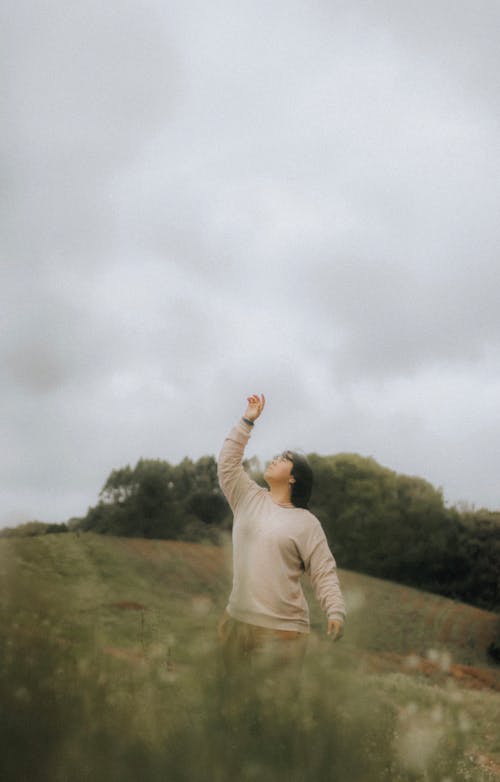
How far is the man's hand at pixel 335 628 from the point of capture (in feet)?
10.0

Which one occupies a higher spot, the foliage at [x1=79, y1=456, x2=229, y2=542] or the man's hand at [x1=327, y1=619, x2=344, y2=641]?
the foliage at [x1=79, y1=456, x2=229, y2=542]

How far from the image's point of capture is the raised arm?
365cm

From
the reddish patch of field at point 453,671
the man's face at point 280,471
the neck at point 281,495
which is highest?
the man's face at point 280,471

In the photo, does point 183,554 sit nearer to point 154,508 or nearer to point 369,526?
point 154,508

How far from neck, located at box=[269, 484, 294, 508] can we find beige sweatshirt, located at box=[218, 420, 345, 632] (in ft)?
0.10

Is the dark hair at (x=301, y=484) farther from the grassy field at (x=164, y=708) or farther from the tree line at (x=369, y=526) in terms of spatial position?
the tree line at (x=369, y=526)

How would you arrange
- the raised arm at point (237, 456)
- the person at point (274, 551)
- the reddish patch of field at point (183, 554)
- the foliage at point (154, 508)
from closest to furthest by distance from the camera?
1. the person at point (274, 551)
2. the raised arm at point (237, 456)
3. the reddish patch of field at point (183, 554)
4. the foliage at point (154, 508)

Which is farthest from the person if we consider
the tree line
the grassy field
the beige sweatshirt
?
the tree line

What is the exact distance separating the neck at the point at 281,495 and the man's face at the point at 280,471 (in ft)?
0.13

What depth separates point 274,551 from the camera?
3428mm

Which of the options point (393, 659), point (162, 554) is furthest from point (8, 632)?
point (162, 554)

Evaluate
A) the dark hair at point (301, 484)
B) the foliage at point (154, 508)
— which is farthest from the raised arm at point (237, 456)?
the foliage at point (154, 508)

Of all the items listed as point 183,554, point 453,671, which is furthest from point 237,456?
Result: point 183,554

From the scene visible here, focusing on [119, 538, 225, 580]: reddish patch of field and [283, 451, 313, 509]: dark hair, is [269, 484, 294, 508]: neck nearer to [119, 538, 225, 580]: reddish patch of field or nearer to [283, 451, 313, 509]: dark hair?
[283, 451, 313, 509]: dark hair
